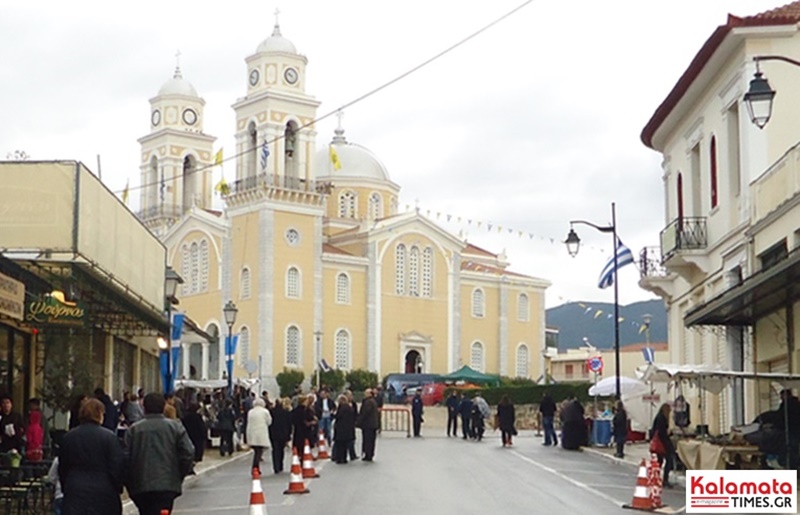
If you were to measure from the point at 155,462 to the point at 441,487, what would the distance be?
10639mm

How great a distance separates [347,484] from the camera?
24609 millimetres

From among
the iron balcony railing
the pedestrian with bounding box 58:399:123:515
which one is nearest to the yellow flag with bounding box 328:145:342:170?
the iron balcony railing

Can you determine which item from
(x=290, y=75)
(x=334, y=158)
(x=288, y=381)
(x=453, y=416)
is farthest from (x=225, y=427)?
(x=334, y=158)

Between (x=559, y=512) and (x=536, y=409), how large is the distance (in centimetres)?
4700

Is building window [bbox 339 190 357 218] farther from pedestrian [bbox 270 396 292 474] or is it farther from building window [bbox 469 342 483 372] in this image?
pedestrian [bbox 270 396 292 474]

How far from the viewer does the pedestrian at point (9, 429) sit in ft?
66.6

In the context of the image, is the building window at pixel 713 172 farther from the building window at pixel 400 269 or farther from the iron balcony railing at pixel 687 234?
the building window at pixel 400 269

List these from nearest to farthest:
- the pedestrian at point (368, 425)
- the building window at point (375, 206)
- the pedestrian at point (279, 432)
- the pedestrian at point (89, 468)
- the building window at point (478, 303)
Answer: the pedestrian at point (89, 468)
the pedestrian at point (279, 432)
the pedestrian at point (368, 425)
the building window at point (478, 303)
the building window at point (375, 206)

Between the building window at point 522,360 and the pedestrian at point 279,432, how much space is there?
2846 inches

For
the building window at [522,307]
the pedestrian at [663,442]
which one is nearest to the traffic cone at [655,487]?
the pedestrian at [663,442]

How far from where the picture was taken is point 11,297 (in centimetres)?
1980

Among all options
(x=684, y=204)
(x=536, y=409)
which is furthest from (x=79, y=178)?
(x=536, y=409)

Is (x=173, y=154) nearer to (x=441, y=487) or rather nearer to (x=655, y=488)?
(x=441, y=487)

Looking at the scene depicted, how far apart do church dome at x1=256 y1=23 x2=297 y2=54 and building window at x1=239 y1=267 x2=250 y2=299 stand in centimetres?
1304
